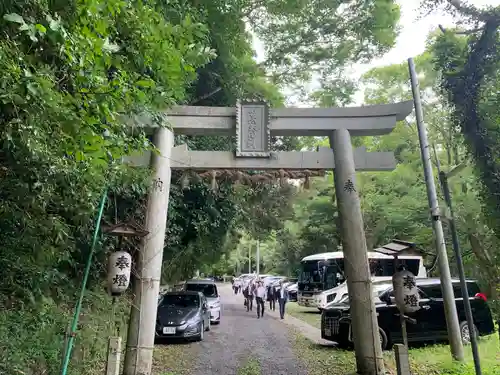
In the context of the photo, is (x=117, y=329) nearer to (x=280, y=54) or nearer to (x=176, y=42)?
(x=176, y=42)

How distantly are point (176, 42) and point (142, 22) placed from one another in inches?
37.9

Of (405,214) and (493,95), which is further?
(405,214)

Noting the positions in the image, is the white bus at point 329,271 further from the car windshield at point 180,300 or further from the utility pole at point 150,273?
the utility pole at point 150,273

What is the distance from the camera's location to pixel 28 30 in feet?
8.98

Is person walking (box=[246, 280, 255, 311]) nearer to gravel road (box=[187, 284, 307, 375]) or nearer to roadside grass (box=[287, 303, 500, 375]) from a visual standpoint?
gravel road (box=[187, 284, 307, 375])

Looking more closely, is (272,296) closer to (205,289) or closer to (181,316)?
(205,289)

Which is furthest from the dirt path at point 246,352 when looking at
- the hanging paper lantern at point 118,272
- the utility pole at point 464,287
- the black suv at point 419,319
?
the utility pole at point 464,287

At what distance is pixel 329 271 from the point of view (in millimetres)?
19797

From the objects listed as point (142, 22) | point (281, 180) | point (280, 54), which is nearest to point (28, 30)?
point (142, 22)

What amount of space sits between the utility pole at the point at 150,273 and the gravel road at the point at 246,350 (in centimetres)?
197

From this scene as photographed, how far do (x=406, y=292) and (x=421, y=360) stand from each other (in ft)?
9.59

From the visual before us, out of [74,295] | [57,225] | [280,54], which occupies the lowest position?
[74,295]

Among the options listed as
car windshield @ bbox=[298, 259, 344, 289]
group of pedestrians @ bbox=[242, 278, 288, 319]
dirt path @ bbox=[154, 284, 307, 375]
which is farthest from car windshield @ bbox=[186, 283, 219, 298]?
car windshield @ bbox=[298, 259, 344, 289]

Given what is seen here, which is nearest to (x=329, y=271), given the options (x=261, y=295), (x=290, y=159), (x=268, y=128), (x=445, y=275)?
(x=261, y=295)
